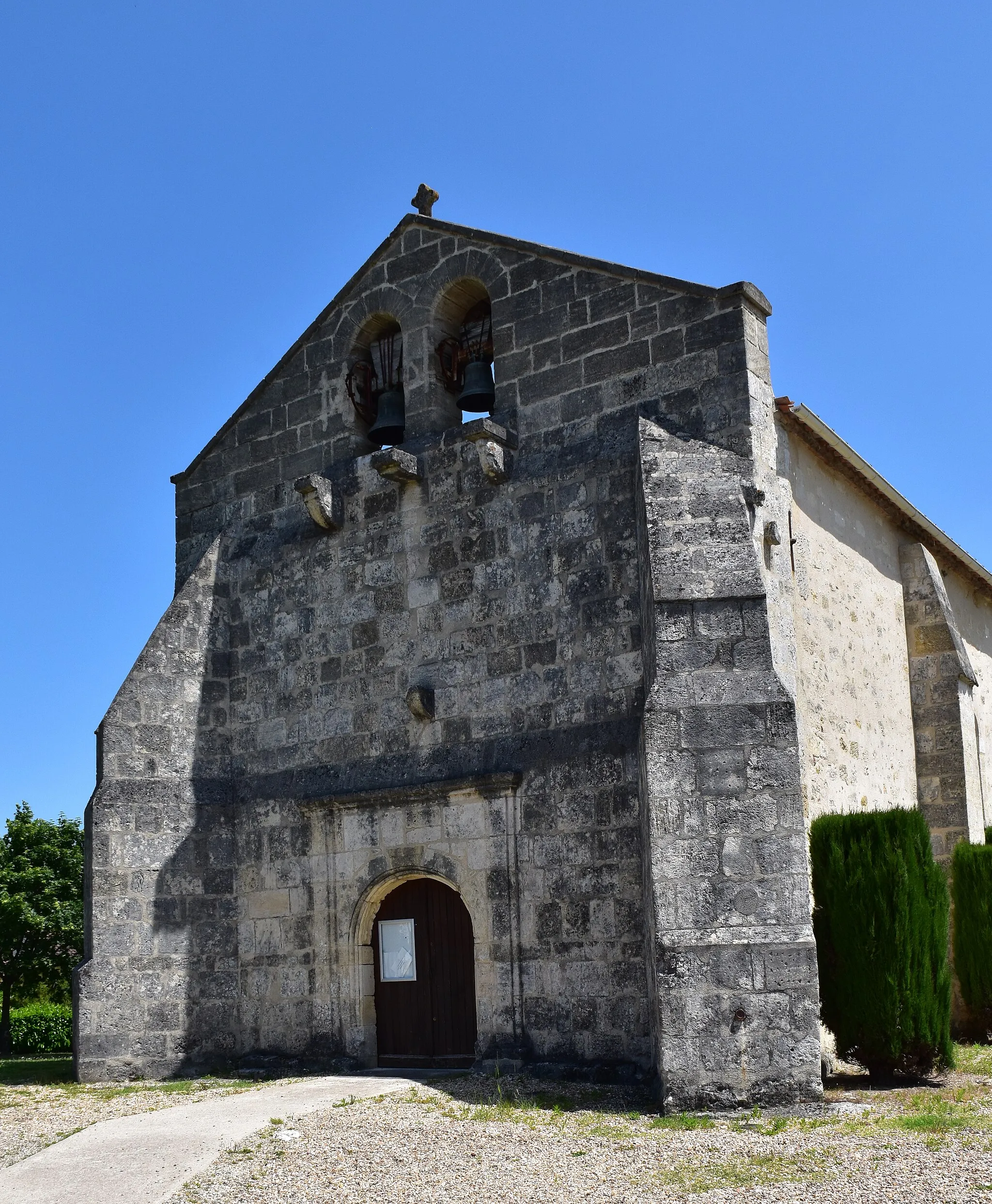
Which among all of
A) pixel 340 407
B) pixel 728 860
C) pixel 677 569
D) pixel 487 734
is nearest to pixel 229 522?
pixel 340 407

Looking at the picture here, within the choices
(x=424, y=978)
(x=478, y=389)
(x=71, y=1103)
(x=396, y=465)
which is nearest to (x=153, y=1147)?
(x=71, y=1103)

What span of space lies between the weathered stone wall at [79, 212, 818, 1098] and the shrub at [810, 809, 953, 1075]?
968 mm

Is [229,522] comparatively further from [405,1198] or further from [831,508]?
[405,1198]

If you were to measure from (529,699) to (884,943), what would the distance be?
3138mm

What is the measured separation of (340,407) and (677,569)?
4.52 metres

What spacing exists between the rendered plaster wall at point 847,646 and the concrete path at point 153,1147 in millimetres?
4120

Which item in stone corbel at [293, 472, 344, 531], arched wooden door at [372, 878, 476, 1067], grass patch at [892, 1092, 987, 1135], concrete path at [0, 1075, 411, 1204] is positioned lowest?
concrete path at [0, 1075, 411, 1204]

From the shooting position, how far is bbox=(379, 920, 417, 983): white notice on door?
1047cm

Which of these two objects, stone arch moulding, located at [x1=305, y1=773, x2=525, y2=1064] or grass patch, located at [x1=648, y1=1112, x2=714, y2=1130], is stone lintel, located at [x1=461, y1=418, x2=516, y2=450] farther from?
grass patch, located at [x1=648, y1=1112, x2=714, y2=1130]

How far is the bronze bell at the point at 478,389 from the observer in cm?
1110

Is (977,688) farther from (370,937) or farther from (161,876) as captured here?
(161,876)

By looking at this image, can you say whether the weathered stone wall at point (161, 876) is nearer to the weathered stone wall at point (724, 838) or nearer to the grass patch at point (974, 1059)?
the weathered stone wall at point (724, 838)

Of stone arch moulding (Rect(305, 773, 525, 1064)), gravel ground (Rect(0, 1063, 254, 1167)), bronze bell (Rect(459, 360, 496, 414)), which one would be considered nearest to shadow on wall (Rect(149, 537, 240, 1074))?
gravel ground (Rect(0, 1063, 254, 1167))

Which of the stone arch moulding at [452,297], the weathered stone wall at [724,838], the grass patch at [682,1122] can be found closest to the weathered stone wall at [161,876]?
the stone arch moulding at [452,297]
